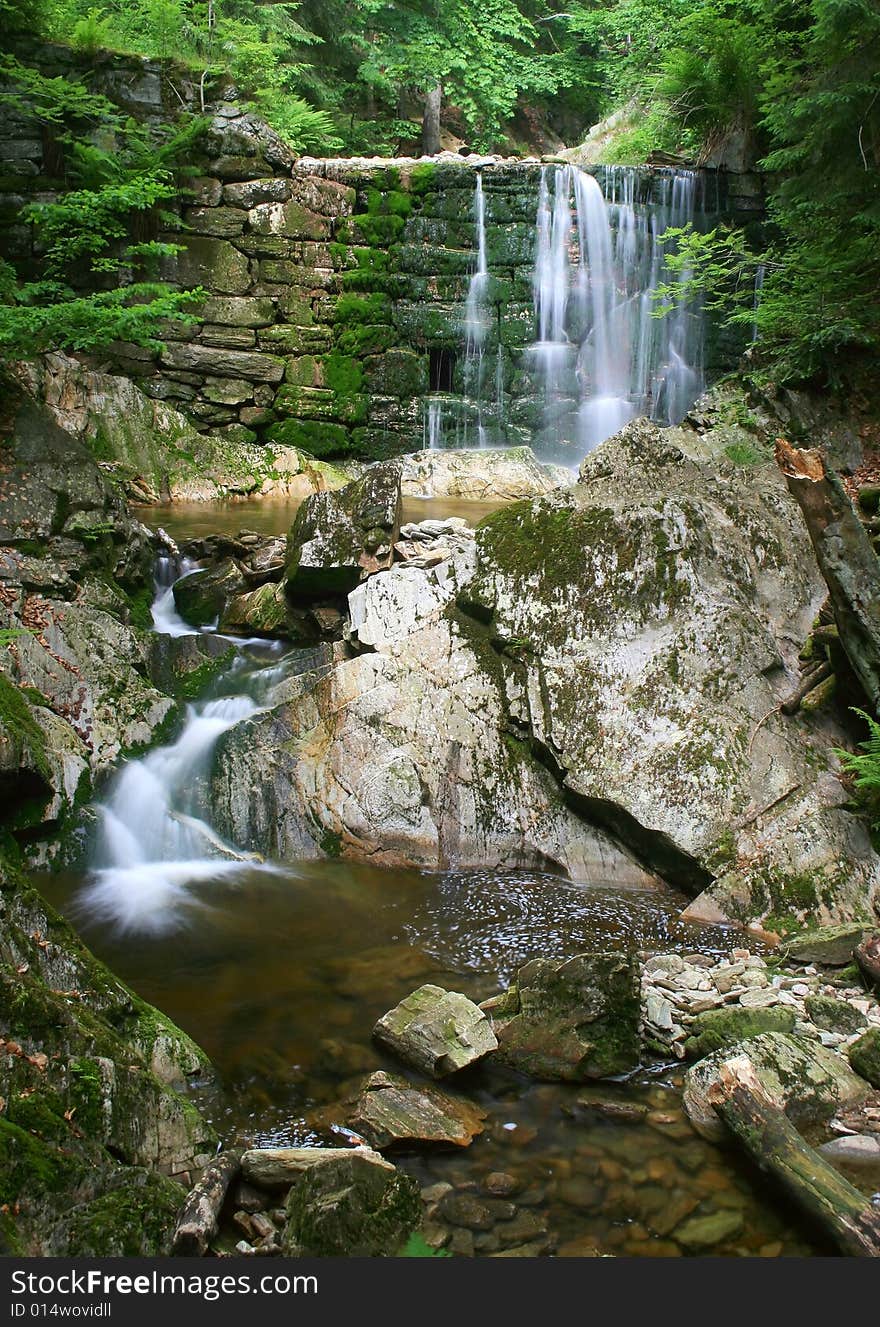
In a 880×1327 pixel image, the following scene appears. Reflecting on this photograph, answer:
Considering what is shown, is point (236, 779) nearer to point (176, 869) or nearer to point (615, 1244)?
point (176, 869)

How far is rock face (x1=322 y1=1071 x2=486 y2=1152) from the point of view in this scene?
10.9 ft

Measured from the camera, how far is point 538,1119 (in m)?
3.53

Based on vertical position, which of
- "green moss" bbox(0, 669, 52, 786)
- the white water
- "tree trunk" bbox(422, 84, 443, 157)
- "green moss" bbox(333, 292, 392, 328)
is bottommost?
the white water

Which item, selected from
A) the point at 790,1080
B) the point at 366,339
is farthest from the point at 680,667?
the point at 366,339

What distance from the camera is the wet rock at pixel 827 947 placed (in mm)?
4469

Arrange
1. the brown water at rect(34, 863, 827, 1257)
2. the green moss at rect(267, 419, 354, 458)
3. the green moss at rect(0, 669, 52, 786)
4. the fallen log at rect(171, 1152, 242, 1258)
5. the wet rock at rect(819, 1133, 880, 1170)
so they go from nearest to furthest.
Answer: the fallen log at rect(171, 1152, 242, 1258)
the brown water at rect(34, 863, 827, 1257)
the wet rock at rect(819, 1133, 880, 1170)
the green moss at rect(0, 669, 52, 786)
the green moss at rect(267, 419, 354, 458)

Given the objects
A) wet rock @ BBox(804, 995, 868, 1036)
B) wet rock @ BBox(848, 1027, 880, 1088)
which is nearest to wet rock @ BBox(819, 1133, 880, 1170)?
wet rock @ BBox(848, 1027, 880, 1088)

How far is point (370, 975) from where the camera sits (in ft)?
14.8

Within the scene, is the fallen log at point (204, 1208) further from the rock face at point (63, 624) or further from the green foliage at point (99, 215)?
the green foliage at point (99, 215)

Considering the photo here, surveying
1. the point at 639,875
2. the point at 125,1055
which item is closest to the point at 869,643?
the point at 639,875

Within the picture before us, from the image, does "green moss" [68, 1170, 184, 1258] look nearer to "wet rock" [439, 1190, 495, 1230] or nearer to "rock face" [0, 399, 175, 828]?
"wet rock" [439, 1190, 495, 1230]

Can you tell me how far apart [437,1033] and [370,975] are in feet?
2.61

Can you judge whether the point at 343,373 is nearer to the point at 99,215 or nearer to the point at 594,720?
the point at 99,215

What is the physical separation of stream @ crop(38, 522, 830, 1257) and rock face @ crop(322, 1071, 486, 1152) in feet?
0.22
